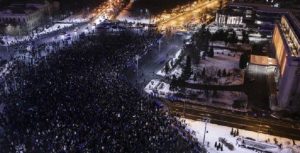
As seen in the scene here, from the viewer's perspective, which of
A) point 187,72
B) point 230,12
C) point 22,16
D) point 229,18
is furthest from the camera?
point 230,12

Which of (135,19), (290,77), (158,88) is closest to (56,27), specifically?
(135,19)

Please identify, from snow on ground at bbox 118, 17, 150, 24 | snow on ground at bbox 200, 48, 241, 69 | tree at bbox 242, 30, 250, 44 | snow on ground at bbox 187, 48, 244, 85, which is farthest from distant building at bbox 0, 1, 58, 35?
tree at bbox 242, 30, 250, 44

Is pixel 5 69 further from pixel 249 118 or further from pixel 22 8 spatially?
pixel 249 118

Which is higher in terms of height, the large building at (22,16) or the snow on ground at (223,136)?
the large building at (22,16)

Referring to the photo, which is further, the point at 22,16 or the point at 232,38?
the point at 22,16

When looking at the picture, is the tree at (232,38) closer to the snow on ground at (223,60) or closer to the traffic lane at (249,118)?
the snow on ground at (223,60)

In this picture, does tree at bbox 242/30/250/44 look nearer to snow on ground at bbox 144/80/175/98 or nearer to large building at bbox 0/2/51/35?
snow on ground at bbox 144/80/175/98

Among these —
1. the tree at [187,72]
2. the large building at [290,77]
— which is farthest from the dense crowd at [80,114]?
the large building at [290,77]

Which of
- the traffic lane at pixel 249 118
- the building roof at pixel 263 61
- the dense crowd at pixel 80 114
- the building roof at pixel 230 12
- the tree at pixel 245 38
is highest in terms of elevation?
the building roof at pixel 230 12
